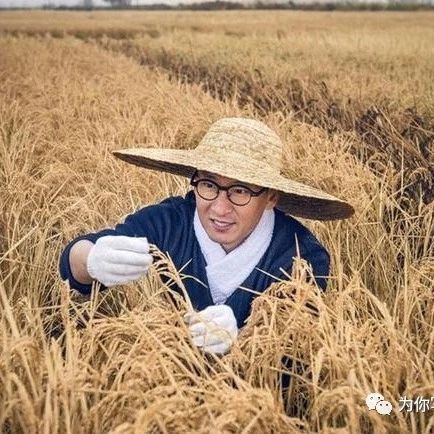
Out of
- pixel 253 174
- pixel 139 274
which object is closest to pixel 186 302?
pixel 139 274

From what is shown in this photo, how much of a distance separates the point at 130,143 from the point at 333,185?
113cm

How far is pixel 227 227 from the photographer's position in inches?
61.5

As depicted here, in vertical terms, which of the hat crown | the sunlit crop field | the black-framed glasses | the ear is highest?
the hat crown

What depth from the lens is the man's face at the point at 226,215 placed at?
1.55 m

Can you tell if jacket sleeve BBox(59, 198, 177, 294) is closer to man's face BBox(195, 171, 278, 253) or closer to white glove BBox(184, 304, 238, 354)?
man's face BBox(195, 171, 278, 253)

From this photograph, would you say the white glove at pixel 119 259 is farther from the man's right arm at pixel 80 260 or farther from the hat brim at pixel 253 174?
the hat brim at pixel 253 174

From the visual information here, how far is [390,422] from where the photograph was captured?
1249 mm

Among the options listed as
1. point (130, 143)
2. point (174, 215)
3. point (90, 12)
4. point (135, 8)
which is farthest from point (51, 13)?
point (174, 215)

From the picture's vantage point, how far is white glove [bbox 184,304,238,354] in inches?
51.6

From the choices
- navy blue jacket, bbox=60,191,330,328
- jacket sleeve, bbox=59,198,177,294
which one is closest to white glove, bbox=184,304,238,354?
navy blue jacket, bbox=60,191,330,328

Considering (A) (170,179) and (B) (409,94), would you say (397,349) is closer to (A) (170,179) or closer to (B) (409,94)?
(A) (170,179)

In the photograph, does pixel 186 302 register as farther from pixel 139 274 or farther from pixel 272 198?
pixel 272 198

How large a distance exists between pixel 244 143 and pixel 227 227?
0.70 feet

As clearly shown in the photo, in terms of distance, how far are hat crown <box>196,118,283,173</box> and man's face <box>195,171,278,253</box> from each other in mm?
64
